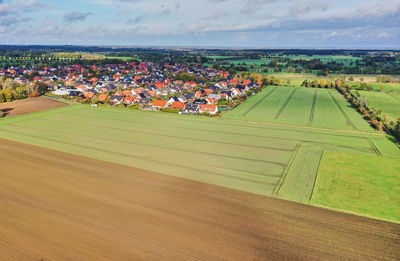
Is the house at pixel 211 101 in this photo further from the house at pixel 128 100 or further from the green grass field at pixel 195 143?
the house at pixel 128 100

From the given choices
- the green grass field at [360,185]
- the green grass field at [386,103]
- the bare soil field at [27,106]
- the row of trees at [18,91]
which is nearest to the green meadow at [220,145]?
the green grass field at [360,185]

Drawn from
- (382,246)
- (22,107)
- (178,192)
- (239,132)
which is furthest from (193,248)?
(22,107)

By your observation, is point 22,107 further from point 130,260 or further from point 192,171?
point 130,260

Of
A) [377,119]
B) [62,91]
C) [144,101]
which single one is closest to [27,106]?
[62,91]

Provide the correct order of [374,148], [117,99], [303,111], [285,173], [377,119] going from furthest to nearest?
[117,99] → [303,111] → [377,119] → [374,148] → [285,173]

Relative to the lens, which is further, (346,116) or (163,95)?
(163,95)

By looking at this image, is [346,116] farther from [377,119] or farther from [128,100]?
Result: [128,100]

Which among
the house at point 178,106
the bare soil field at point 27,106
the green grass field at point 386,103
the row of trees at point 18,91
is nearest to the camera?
the bare soil field at point 27,106

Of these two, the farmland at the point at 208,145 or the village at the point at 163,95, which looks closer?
the farmland at the point at 208,145

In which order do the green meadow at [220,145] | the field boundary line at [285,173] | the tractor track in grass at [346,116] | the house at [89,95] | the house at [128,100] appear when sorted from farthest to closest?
the house at [89,95] < the house at [128,100] < the tractor track in grass at [346,116] < the green meadow at [220,145] < the field boundary line at [285,173]
